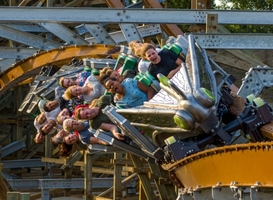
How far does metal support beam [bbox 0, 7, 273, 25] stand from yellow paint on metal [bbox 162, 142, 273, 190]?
123 inches

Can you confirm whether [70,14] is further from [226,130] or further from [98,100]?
[226,130]

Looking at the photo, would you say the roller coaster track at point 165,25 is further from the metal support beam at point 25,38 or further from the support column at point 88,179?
the support column at point 88,179

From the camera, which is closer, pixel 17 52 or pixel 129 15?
pixel 129 15

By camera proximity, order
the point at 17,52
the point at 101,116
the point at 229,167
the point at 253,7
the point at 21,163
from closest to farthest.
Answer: the point at 229,167 → the point at 101,116 → the point at 17,52 → the point at 21,163 → the point at 253,7

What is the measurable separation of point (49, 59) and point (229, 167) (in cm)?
703

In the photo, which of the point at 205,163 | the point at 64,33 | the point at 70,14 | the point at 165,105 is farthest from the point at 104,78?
the point at 64,33

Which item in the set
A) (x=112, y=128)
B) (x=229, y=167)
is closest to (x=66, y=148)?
(x=112, y=128)

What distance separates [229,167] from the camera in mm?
8242

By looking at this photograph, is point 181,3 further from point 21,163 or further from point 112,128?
point 112,128

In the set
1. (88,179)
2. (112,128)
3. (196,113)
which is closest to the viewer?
(196,113)

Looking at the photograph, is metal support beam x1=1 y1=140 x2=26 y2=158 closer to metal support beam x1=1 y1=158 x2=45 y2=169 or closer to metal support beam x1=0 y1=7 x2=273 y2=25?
metal support beam x1=1 y1=158 x2=45 y2=169

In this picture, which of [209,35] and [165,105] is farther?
[209,35]

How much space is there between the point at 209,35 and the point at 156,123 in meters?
1.84

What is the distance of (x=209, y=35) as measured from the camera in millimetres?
10844
